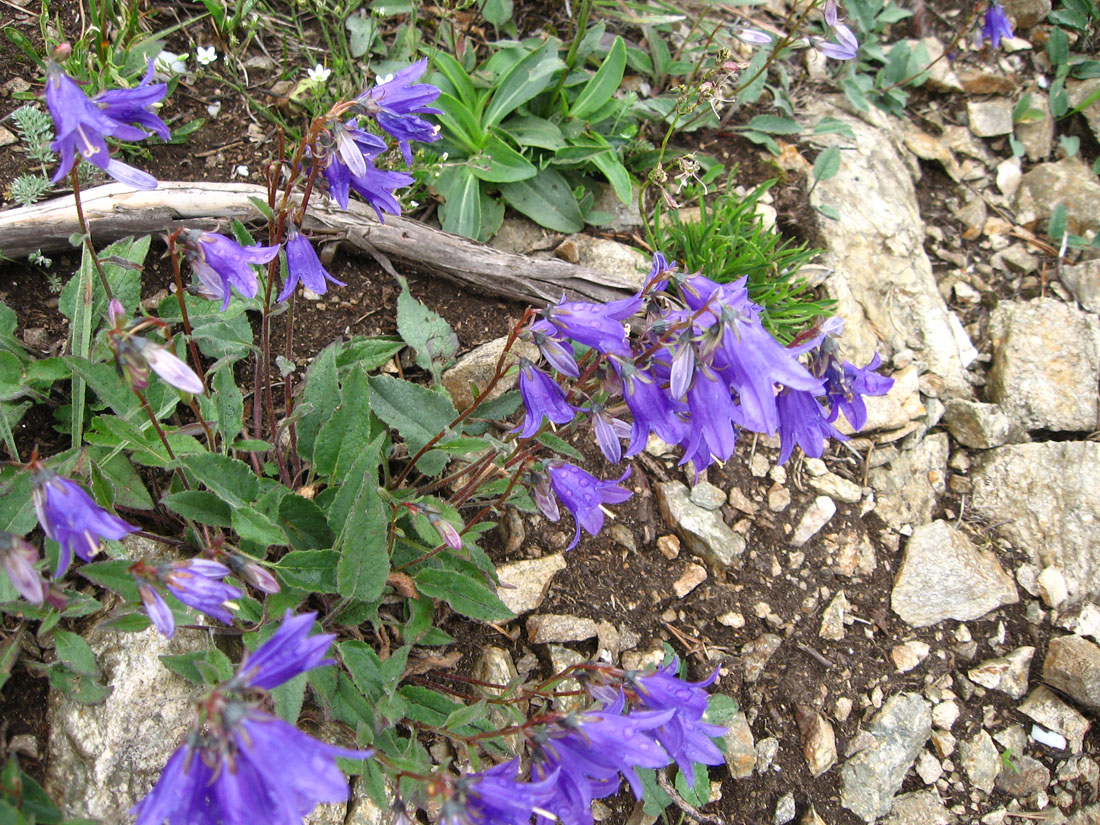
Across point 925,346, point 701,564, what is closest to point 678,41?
point 925,346

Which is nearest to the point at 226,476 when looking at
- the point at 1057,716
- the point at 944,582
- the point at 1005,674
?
the point at 944,582

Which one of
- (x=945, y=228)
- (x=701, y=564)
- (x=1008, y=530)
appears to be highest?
(x=945, y=228)

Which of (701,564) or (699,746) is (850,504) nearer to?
(701,564)

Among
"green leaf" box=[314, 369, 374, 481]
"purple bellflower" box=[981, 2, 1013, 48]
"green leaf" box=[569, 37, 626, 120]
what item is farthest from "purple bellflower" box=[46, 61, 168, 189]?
"purple bellflower" box=[981, 2, 1013, 48]

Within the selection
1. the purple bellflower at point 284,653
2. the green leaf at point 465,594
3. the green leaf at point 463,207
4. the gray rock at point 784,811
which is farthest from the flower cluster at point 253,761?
the green leaf at point 463,207

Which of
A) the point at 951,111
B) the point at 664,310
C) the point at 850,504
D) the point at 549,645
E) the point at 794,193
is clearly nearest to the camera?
the point at 664,310

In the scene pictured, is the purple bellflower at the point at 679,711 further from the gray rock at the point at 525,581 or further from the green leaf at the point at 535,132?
the green leaf at the point at 535,132
